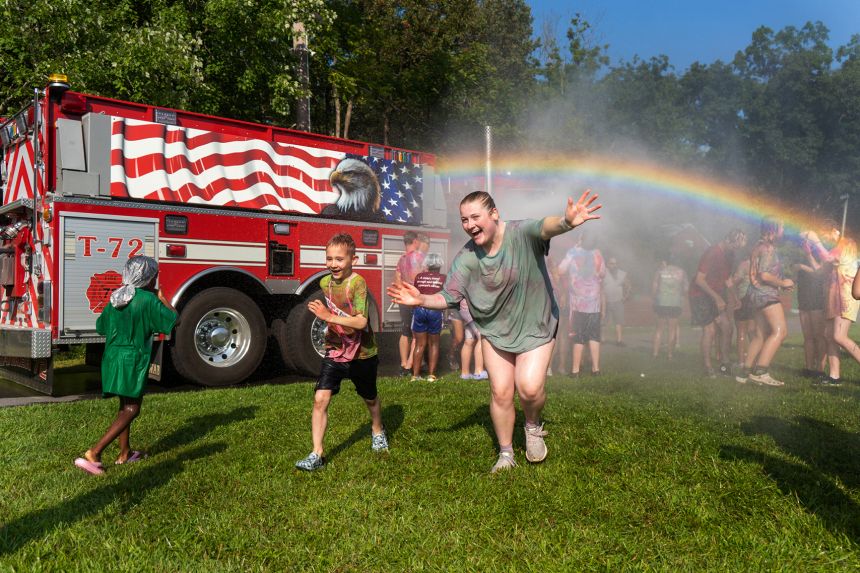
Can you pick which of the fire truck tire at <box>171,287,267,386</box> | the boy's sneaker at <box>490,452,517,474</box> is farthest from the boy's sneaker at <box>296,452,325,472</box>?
the fire truck tire at <box>171,287,267,386</box>

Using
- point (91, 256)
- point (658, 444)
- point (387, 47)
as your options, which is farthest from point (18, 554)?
point (387, 47)

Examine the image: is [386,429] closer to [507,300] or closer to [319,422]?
[319,422]

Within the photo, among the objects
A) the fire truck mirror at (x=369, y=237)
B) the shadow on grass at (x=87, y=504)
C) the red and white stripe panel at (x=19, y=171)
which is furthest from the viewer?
the fire truck mirror at (x=369, y=237)

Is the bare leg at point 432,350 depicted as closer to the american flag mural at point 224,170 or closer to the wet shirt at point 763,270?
the american flag mural at point 224,170

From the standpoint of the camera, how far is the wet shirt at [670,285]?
1162cm

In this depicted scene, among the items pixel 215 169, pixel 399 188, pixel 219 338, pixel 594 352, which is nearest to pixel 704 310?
pixel 594 352

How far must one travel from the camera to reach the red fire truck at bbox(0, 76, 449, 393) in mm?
7699

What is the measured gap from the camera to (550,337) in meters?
4.68

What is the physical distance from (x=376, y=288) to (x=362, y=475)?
5783 mm

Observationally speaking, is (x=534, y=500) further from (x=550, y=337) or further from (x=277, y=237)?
(x=277, y=237)

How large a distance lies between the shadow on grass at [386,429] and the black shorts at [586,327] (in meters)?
3.58

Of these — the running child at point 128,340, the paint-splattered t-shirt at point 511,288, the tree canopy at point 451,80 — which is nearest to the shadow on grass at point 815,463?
the paint-splattered t-shirt at point 511,288

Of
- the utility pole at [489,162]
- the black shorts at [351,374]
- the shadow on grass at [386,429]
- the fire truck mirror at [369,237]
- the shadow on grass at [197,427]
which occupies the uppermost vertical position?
the utility pole at [489,162]

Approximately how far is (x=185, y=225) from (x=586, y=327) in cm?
516
